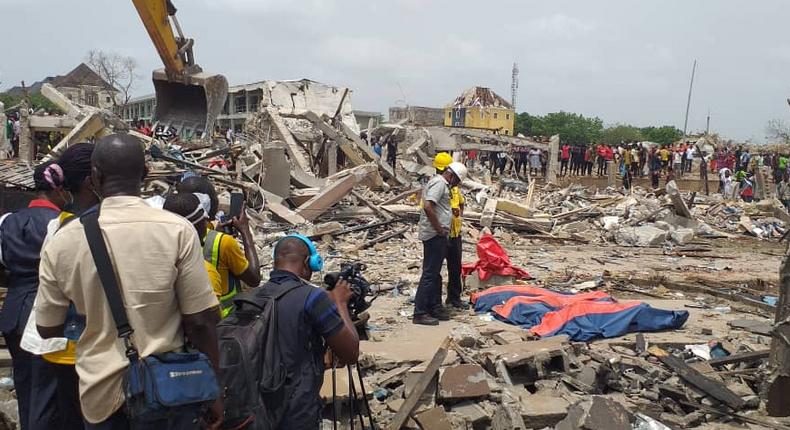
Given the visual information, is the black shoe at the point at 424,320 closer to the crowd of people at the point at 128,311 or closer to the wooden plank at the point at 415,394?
the wooden plank at the point at 415,394

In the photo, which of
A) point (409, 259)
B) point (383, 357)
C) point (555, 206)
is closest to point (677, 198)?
point (555, 206)

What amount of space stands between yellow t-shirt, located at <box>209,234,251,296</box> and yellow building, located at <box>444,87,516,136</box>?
46355 mm

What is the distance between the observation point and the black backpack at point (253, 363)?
2.31 metres

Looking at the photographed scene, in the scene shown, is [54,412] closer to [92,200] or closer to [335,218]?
[92,200]

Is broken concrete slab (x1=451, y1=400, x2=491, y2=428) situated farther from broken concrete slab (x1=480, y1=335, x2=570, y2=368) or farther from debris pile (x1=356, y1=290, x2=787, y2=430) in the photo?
broken concrete slab (x1=480, y1=335, x2=570, y2=368)

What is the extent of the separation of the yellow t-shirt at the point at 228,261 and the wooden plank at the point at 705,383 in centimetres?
337

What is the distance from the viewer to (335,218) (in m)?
12.3

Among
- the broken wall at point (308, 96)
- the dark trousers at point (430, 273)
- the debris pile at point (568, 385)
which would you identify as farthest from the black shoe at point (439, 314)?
the broken wall at point (308, 96)

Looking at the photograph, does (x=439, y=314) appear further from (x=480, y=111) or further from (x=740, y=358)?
(x=480, y=111)

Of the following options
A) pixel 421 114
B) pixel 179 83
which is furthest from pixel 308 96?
pixel 179 83

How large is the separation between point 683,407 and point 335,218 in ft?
28.4

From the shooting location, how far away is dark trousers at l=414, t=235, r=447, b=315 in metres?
6.29

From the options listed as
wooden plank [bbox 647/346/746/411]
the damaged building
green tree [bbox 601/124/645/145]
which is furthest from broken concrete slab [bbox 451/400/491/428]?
green tree [bbox 601/124/645/145]

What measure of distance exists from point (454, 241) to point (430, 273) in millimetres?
543
